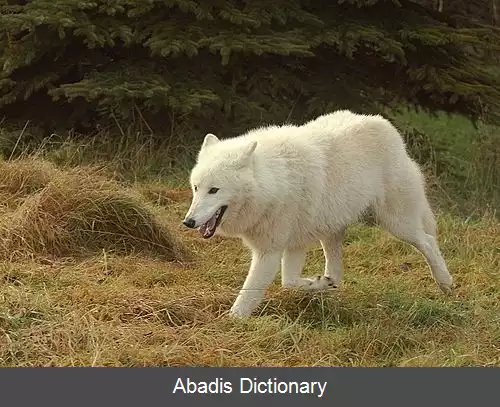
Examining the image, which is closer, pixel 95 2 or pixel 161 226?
pixel 161 226

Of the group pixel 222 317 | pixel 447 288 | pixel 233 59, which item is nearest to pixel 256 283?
pixel 222 317

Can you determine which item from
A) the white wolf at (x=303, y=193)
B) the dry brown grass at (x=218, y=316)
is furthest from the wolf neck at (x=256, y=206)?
the dry brown grass at (x=218, y=316)

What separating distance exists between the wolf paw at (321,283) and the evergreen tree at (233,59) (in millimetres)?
3443

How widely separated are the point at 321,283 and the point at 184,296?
862 mm

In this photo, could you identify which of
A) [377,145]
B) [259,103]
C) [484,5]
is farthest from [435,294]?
[484,5]

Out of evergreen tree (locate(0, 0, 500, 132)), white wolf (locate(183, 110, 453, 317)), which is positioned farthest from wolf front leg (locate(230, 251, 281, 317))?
evergreen tree (locate(0, 0, 500, 132))

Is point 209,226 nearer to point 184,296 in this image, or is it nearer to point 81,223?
point 184,296

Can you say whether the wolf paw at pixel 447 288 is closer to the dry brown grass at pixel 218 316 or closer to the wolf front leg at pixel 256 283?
the dry brown grass at pixel 218 316

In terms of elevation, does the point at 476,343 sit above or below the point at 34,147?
above

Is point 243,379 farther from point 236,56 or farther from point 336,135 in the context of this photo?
point 236,56

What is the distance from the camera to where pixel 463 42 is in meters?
8.82

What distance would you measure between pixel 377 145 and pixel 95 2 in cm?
426

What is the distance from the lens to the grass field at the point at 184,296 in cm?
411

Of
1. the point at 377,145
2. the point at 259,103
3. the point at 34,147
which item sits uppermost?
the point at 377,145
